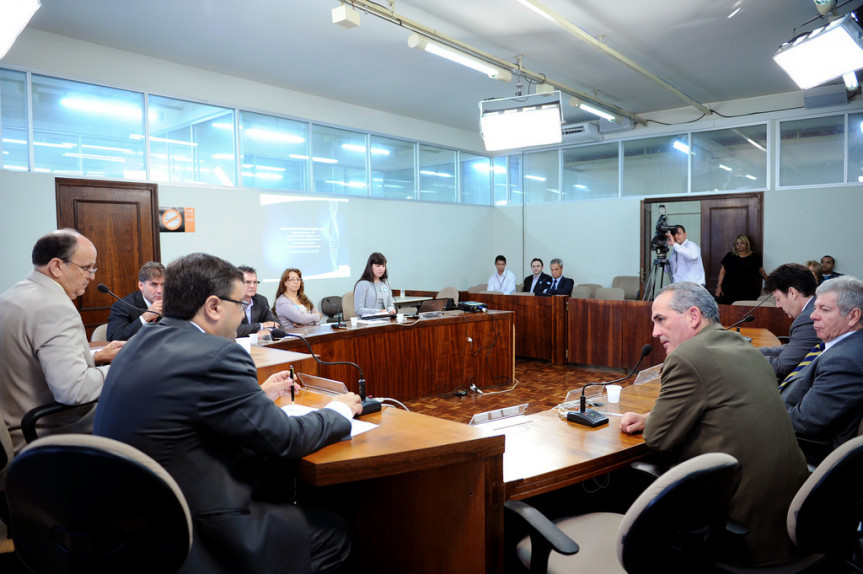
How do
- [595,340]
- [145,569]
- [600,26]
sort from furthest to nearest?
[595,340]
[600,26]
[145,569]

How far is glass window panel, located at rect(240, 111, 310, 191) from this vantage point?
21.5ft

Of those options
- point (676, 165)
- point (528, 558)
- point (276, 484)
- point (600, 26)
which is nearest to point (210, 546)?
point (276, 484)

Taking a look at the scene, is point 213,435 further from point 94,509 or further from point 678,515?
point 678,515

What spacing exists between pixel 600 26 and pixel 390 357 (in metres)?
3.57

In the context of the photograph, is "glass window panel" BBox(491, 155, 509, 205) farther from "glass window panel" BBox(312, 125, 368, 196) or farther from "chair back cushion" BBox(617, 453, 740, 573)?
"chair back cushion" BBox(617, 453, 740, 573)

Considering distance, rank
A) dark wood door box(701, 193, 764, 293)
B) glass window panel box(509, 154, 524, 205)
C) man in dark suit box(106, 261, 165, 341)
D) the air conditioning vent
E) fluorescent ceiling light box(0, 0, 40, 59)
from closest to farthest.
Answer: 1. fluorescent ceiling light box(0, 0, 40, 59)
2. man in dark suit box(106, 261, 165, 341)
3. dark wood door box(701, 193, 764, 293)
4. the air conditioning vent
5. glass window panel box(509, 154, 524, 205)

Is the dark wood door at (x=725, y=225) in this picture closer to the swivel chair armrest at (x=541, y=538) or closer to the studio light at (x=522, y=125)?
the studio light at (x=522, y=125)

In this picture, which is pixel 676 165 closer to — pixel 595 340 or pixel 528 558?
pixel 595 340

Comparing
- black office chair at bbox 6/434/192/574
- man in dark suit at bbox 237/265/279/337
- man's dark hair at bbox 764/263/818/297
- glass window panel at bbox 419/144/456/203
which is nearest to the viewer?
black office chair at bbox 6/434/192/574

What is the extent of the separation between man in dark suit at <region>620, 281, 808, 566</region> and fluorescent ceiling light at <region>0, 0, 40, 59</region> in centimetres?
328

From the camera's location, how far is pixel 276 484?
1544 millimetres

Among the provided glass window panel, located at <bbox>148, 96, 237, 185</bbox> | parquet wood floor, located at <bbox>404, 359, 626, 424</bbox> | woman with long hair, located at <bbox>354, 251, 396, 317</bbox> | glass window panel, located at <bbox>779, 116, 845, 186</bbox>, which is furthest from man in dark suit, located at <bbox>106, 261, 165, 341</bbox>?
glass window panel, located at <bbox>779, 116, 845, 186</bbox>

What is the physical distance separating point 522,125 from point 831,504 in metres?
4.19

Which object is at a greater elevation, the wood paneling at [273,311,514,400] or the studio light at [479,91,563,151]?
the studio light at [479,91,563,151]
